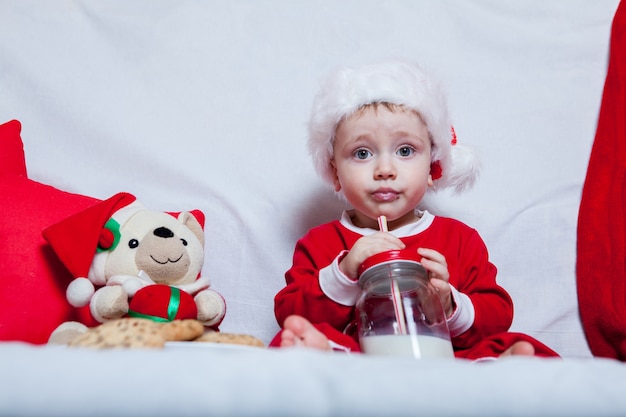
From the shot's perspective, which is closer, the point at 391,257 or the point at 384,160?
the point at 391,257

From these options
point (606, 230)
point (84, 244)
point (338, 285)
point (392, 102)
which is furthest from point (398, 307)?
point (606, 230)

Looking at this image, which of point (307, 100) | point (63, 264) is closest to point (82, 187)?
point (63, 264)

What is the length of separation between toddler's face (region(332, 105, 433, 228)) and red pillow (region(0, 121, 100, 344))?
18.1 inches

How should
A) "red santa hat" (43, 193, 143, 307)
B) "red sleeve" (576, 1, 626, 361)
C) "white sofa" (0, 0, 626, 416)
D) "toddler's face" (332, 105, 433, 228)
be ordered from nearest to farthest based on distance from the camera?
"red santa hat" (43, 193, 143, 307) < "toddler's face" (332, 105, 433, 228) < "red sleeve" (576, 1, 626, 361) < "white sofa" (0, 0, 626, 416)

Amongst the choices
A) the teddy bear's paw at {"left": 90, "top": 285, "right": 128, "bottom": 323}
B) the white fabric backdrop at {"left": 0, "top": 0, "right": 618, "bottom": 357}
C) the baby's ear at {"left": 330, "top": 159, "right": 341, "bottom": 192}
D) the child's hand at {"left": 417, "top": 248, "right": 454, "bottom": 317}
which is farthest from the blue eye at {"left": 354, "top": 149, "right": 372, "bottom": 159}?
the teddy bear's paw at {"left": 90, "top": 285, "right": 128, "bottom": 323}

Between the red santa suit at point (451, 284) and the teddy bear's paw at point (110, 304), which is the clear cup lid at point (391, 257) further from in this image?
the teddy bear's paw at point (110, 304)

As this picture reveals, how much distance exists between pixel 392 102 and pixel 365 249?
0.28 metres

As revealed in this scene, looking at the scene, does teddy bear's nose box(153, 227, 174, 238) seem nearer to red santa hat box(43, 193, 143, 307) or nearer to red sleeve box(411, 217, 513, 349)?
red santa hat box(43, 193, 143, 307)

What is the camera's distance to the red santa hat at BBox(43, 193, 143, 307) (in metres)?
0.90

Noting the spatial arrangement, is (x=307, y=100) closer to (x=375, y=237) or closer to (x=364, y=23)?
(x=364, y=23)

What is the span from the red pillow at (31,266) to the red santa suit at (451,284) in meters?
0.33

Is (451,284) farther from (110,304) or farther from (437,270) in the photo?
(110,304)

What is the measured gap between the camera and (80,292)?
888mm

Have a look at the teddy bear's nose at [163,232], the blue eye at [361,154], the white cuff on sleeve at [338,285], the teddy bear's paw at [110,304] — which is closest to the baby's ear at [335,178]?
the blue eye at [361,154]
